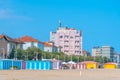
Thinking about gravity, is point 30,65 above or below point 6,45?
below

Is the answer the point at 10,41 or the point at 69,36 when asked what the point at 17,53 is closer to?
the point at 10,41

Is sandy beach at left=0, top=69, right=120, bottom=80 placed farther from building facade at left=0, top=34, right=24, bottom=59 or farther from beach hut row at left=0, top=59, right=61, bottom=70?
building facade at left=0, top=34, right=24, bottom=59

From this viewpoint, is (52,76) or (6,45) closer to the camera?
(52,76)

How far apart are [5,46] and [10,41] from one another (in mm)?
3818

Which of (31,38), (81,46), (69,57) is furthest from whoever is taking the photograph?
(81,46)

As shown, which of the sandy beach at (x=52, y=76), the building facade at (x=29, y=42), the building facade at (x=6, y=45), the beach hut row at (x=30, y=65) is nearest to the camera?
the sandy beach at (x=52, y=76)

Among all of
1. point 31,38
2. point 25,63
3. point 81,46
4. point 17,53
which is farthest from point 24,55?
point 81,46

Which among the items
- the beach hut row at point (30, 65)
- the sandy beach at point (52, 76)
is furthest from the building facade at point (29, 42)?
the sandy beach at point (52, 76)

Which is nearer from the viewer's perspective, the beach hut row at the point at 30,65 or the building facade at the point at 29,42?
the beach hut row at the point at 30,65

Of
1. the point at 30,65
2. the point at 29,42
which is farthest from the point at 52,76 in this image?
the point at 29,42

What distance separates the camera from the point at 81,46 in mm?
195750

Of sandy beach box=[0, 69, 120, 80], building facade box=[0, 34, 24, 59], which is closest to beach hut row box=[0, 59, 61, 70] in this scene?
building facade box=[0, 34, 24, 59]

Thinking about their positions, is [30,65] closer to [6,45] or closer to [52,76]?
[6,45]

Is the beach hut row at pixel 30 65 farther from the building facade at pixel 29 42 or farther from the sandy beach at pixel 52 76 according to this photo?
the building facade at pixel 29 42
